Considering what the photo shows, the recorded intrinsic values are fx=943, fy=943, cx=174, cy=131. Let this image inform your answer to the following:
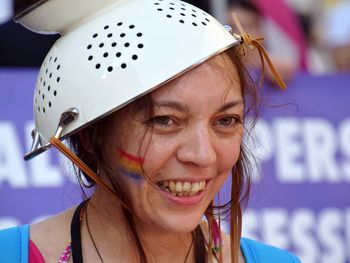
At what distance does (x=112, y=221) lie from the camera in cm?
249

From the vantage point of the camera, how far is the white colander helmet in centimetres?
223

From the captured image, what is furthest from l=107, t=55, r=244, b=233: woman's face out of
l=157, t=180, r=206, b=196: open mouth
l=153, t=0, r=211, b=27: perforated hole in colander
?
l=153, t=0, r=211, b=27: perforated hole in colander

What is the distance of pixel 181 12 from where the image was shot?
2338mm

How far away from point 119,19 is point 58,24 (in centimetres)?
20

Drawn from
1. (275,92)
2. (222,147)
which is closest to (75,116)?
(222,147)

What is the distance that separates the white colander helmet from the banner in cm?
202

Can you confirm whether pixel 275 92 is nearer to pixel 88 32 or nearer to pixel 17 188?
pixel 17 188

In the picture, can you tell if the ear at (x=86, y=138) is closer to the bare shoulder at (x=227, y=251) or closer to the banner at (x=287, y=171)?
the bare shoulder at (x=227, y=251)

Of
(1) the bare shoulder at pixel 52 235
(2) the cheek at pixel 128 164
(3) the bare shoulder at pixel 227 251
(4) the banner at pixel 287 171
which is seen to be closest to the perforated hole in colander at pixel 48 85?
(2) the cheek at pixel 128 164

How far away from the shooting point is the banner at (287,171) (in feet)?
14.5

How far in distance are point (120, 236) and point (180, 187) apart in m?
0.27

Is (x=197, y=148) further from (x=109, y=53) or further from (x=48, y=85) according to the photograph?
(x=48, y=85)

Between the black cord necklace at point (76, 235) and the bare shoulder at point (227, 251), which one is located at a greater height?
the black cord necklace at point (76, 235)

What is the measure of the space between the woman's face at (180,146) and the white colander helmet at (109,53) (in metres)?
0.06
